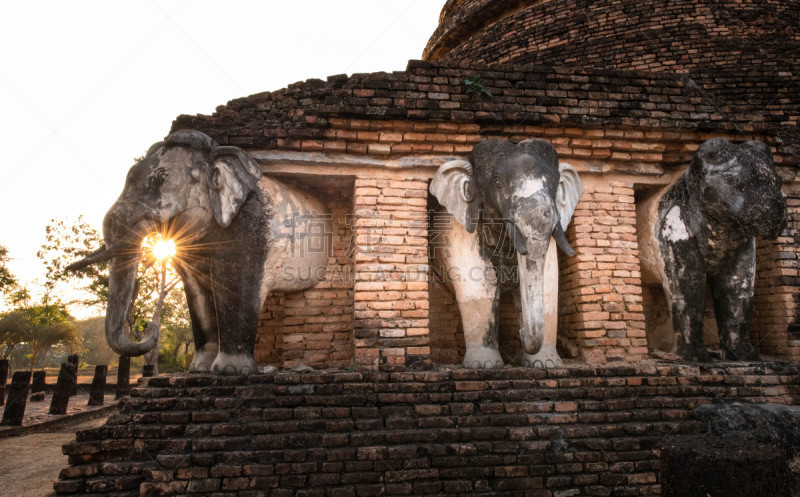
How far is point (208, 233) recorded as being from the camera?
4258 mm

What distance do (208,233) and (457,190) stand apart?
2.33m

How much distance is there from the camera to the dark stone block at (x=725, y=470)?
1.91 m

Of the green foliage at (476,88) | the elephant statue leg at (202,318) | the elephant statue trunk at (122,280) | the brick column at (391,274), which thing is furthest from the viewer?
the green foliage at (476,88)

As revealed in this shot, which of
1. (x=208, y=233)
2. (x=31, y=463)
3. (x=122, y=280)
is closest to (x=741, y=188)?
(x=208, y=233)

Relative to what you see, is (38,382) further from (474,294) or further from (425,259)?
(474,294)

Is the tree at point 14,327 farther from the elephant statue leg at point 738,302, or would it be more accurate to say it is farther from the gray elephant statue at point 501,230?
the elephant statue leg at point 738,302

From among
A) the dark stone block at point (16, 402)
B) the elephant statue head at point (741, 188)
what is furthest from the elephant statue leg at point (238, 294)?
the dark stone block at point (16, 402)

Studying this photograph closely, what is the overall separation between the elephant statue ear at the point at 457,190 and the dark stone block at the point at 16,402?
804 cm

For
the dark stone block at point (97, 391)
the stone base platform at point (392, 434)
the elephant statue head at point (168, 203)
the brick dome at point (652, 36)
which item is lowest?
the dark stone block at point (97, 391)

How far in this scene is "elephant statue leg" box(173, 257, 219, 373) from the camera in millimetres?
4578

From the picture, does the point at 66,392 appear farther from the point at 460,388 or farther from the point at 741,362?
the point at 741,362

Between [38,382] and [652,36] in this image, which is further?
[38,382]

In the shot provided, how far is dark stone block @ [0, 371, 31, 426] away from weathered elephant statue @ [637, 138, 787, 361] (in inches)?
388

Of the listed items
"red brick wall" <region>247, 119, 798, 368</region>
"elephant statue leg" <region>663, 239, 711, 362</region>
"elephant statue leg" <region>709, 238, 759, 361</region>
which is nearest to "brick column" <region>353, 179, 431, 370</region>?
"red brick wall" <region>247, 119, 798, 368</region>
